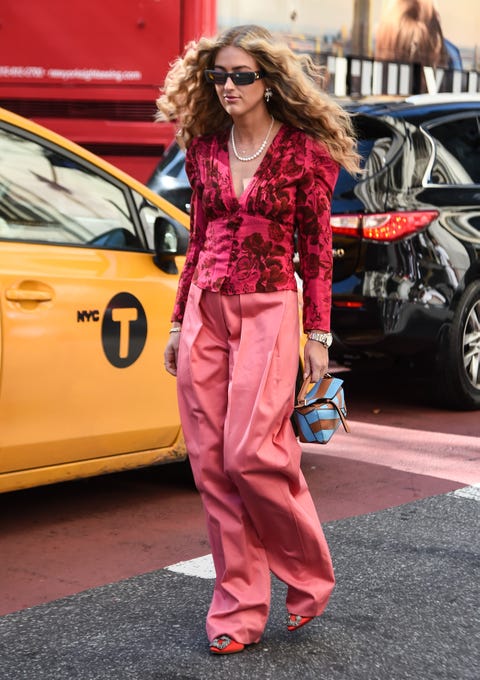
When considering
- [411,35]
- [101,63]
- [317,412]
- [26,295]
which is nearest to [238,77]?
[317,412]

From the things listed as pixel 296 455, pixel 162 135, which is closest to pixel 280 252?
pixel 296 455

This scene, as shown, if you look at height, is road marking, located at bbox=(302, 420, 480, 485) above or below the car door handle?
below

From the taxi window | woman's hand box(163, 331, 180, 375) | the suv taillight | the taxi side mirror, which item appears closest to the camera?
woman's hand box(163, 331, 180, 375)

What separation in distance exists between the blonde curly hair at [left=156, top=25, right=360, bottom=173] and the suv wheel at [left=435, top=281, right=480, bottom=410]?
4097mm

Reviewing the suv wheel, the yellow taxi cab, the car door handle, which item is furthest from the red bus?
the car door handle

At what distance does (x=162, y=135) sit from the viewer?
940 cm

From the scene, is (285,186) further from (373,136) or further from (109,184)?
(373,136)

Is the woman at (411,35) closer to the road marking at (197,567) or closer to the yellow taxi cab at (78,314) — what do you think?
the yellow taxi cab at (78,314)

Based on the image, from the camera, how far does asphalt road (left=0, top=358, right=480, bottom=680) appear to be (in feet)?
12.2

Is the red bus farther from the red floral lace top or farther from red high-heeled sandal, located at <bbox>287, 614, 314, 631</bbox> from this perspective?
red high-heeled sandal, located at <bbox>287, 614, 314, 631</bbox>

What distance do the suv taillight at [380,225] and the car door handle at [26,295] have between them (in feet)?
9.59

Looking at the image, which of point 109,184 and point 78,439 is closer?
point 78,439

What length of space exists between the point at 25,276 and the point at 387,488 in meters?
2.01

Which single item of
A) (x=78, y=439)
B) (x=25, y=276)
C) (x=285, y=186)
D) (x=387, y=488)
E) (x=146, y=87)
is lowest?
(x=387, y=488)
